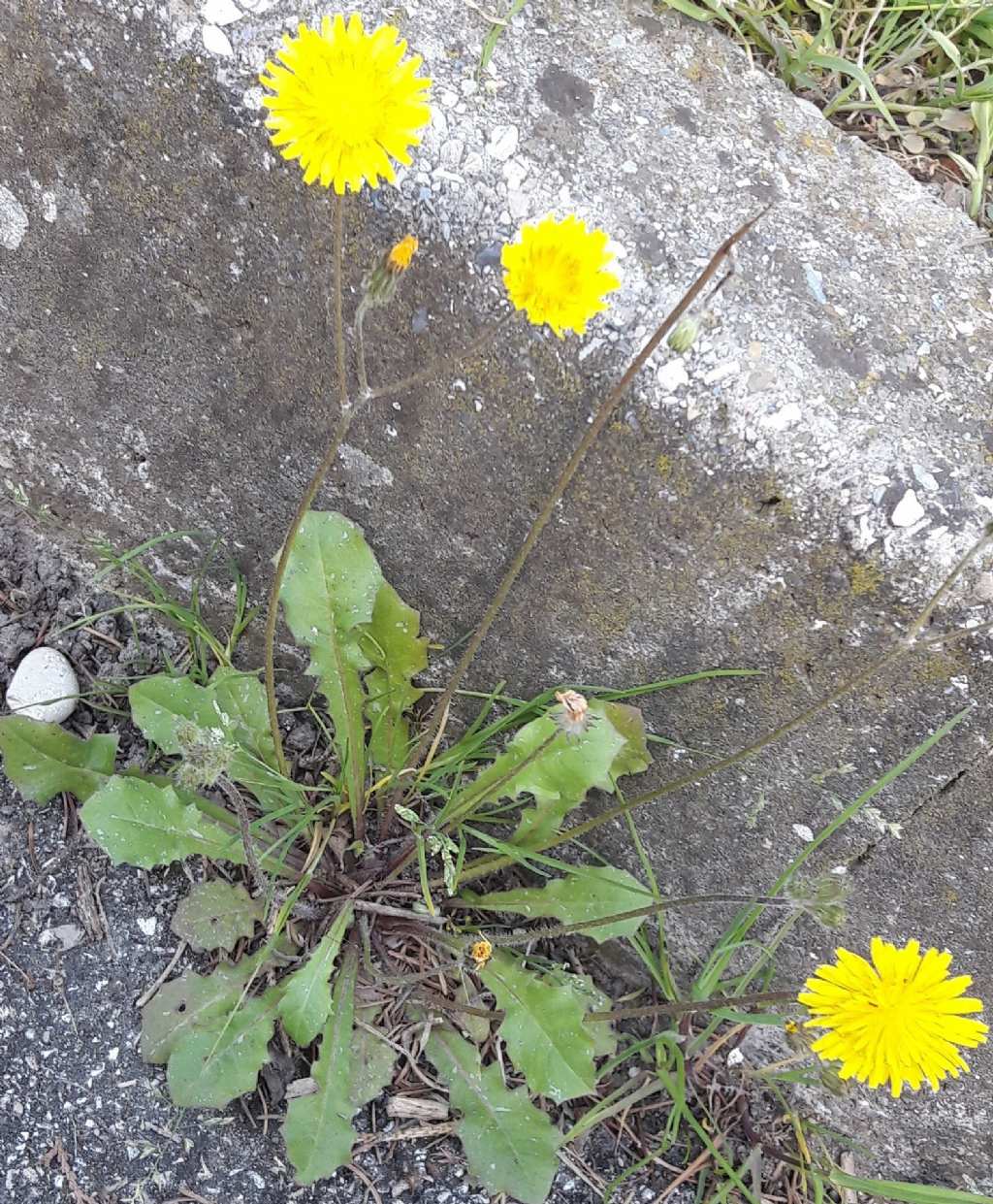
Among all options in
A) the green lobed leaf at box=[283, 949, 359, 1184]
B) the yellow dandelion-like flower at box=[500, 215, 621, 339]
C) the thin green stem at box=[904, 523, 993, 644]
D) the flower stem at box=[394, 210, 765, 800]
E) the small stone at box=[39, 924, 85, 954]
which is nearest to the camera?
the flower stem at box=[394, 210, 765, 800]

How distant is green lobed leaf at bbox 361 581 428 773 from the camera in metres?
1.93

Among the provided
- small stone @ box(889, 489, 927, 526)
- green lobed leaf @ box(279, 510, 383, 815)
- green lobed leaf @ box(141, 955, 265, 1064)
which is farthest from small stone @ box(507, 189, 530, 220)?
green lobed leaf @ box(141, 955, 265, 1064)

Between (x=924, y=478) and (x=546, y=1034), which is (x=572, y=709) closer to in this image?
(x=924, y=478)

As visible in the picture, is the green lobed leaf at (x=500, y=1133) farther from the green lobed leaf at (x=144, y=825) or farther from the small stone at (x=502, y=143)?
the small stone at (x=502, y=143)

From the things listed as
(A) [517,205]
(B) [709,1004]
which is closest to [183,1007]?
(B) [709,1004]

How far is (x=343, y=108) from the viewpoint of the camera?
4.02 ft

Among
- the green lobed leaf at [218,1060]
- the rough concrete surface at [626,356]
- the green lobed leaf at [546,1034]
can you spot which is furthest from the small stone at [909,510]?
the green lobed leaf at [218,1060]

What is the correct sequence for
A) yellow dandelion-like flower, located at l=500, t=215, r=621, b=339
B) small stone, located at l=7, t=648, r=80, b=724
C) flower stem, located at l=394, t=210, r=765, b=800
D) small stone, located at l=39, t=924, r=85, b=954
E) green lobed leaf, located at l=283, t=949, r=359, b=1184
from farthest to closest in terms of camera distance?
small stone, located at l=7, t=648, r=80, b=724 → small stone, located at l=39, t=924, r=85, b=954 → green lobed leaf, located at l=283, t=949, r=359, b=1184 → yellow dandelion-like flower, located at l=500, t=215, r=621, b=339 → flower stem, located at l=394, t=210, r=765, b=800

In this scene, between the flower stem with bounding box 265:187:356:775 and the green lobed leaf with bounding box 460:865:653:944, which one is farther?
the green lobed leaf with bounding box 460:865:653:944

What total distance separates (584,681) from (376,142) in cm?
101

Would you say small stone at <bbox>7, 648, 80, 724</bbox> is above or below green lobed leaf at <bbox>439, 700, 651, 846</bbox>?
below

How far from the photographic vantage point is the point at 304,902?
2.03m

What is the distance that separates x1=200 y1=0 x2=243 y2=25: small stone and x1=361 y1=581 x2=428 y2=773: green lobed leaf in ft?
3.10

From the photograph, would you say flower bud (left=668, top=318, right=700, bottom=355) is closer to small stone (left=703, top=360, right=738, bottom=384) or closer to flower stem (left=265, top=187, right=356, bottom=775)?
small stone (left=703, top=360, right=738, bottom=384)
